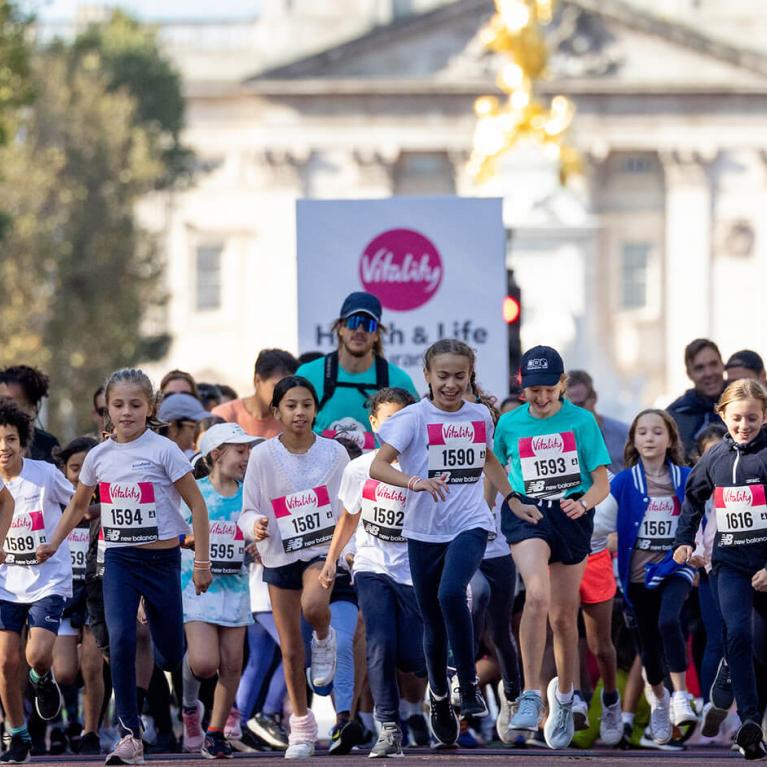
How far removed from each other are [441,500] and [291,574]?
91 cm

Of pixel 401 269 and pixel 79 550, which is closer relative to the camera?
pixel 79 550

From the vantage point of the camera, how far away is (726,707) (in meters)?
11.8

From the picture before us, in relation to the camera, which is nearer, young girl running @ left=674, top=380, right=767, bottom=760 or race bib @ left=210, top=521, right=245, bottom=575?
young girl running @ left=674, top=380, right=767, bottom=760

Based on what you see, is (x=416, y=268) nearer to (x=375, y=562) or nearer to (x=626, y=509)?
(x=626, y=509)

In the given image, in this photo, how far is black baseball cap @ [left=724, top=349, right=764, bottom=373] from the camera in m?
14.4

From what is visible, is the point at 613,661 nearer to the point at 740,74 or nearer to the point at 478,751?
the point at 478,751

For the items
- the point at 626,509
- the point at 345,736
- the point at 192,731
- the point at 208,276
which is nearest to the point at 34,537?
the point at 192,731

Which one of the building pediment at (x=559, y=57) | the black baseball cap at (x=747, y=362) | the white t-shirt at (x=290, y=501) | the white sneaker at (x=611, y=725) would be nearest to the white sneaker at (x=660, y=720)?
the white sneaker at (x=611, y=725)

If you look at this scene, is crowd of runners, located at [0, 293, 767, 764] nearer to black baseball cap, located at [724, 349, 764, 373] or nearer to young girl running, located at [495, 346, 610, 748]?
young girl running, located at [495, 346, 610, 748]

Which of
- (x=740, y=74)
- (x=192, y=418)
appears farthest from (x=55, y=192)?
(x=192, y=418)

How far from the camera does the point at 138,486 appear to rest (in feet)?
36.5

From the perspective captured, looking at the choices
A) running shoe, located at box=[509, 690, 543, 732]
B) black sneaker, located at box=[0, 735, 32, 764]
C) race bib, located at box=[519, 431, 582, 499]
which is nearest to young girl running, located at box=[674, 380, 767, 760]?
race bib, located at box=[519, 431, 582, 499]

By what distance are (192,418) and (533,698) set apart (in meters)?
3.42

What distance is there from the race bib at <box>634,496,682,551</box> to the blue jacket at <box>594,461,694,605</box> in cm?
3
